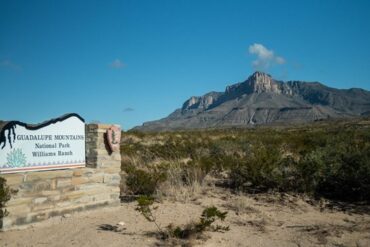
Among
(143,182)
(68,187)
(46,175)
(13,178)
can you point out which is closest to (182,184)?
(143,182)

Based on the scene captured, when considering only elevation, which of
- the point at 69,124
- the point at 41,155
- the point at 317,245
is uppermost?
the point at 69,124

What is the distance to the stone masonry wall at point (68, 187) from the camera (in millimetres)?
6941

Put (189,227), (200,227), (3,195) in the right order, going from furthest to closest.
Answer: (189,227) → (200,227) → (3,195)

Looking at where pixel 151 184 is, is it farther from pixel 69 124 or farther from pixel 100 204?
pixel 69 124

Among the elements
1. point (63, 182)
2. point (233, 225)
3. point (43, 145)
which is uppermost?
point (43, 145)

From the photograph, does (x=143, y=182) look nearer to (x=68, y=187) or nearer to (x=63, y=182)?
(x=68, y=187)

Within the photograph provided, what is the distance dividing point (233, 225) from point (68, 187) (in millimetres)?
3239

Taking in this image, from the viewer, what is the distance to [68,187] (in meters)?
7.88

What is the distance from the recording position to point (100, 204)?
8578 millimetres

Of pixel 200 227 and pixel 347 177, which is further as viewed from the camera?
pixel 347 177

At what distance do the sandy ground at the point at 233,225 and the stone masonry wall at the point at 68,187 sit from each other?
0.19 m

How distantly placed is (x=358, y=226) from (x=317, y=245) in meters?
1.40

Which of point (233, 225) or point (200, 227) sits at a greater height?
point (200, 227)

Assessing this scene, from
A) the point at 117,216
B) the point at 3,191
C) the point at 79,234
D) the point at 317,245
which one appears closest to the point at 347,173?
the point at 317,245
